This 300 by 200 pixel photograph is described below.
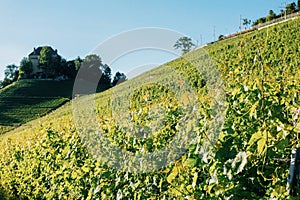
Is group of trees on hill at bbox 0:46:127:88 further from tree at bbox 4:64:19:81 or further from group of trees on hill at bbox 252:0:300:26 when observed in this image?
group of trees on hill at bbox 252:0:300:26

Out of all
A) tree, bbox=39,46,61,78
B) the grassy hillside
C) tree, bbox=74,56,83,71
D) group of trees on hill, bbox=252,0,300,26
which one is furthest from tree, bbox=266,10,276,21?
tree, bbox=39,46,61,78

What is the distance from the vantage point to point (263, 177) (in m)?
2.06

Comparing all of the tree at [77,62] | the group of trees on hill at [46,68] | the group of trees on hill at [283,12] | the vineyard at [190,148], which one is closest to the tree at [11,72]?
the group of trees on hill at [46,68]

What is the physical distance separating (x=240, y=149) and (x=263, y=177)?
0.68 feet

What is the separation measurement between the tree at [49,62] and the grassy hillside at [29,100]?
17.7 ft

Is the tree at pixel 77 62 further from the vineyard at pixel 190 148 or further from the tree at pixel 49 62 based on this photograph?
the vineyard at pixel 190 148

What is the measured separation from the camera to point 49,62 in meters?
75.9

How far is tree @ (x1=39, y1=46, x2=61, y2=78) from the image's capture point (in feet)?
241

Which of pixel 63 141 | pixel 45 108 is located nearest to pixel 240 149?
pixel 63 141

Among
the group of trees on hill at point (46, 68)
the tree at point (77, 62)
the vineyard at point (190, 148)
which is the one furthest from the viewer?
the group of trees on hill at point (46, 68)

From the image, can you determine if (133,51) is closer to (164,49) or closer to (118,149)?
(164,49)

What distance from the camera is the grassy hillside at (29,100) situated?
155ft

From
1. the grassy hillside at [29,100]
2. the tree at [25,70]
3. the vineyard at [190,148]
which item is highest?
the tree at [25,70]

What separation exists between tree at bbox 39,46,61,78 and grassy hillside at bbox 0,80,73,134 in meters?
5.41
